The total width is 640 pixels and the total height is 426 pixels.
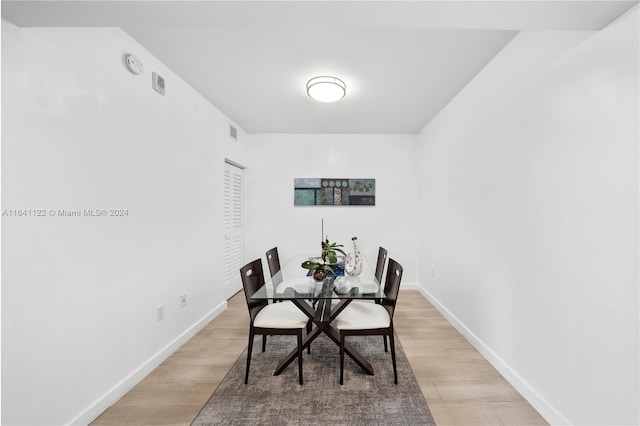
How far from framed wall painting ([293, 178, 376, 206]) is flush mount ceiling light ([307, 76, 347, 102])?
1.80m

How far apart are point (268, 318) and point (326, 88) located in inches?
82.3

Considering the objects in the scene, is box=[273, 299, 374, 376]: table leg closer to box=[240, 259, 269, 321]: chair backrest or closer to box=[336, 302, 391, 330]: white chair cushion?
box=[336, 302, 391, 330]: white chair cushion

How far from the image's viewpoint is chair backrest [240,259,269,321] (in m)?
2.02

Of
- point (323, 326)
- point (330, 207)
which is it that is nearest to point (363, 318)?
point (323, 326)

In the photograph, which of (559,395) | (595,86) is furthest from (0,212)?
(559,395)

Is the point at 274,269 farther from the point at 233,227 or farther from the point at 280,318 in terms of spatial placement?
the point at 233,227

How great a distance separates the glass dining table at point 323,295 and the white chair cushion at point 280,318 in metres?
0.09

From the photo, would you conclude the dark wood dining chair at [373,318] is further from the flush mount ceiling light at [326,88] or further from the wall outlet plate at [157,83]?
the wall outlet plate at [157,83]

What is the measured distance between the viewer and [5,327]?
4.14 feet

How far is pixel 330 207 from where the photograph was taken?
174 inches

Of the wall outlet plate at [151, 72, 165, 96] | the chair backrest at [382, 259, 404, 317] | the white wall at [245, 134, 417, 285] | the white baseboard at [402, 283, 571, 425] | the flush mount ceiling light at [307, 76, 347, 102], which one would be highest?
the flush mount ceiling light at [307, 76, 347, 102]

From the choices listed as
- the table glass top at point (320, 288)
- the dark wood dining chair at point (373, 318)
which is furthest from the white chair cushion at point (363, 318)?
the table glass top at point (320, 288)

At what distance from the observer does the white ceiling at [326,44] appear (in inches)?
50.2

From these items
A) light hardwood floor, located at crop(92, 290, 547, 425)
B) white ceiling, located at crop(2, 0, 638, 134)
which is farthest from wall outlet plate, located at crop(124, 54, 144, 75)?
light hardwood floor, located at crop(92, 290, 547, 425)
